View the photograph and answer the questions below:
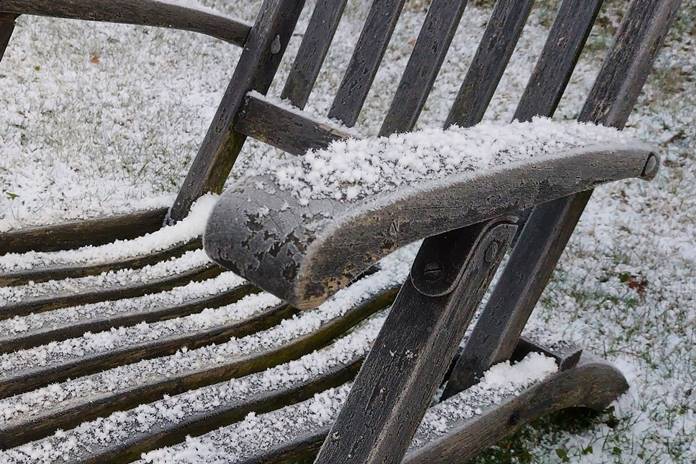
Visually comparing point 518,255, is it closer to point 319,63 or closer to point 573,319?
point 319,63

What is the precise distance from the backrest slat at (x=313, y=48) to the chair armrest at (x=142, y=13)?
18 centimetres

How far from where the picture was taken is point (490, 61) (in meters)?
1.79

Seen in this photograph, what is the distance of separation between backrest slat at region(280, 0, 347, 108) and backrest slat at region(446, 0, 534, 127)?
1.49ft

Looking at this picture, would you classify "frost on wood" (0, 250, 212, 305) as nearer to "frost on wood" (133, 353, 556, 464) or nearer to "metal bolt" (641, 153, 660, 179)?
"frost on wood" (133, 353, 556, 464)

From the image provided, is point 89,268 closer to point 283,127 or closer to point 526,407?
point 283,127

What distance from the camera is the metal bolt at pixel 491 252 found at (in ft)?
3.51

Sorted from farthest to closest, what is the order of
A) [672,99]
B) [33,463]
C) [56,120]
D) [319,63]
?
[672,99]
[56,120]
[319,63]
[33,463]

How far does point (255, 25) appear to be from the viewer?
2160mm

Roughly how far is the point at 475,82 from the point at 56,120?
278 centimetres

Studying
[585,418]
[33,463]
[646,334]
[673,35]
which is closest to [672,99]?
[673,35]

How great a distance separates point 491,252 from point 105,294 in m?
1.05

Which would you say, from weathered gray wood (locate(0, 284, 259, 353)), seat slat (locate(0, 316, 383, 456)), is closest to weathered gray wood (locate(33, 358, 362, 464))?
seat slat (locate(0, 316, 383, 456))

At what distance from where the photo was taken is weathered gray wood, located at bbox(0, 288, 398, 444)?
4.53 feet

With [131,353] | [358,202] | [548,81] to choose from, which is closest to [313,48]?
[548,81]
